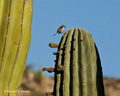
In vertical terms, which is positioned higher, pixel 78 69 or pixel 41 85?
pixel 78 69

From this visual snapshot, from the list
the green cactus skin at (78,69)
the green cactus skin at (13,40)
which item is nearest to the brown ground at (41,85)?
the green cactus skin at (13,40)

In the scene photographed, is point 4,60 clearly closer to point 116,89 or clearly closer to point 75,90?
point 75,90

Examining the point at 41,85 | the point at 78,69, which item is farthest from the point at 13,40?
the point at 41,85

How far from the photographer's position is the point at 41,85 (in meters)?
28.5

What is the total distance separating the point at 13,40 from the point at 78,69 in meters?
0.74

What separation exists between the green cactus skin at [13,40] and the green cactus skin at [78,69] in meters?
0.40

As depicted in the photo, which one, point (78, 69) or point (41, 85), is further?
point (41, 85)

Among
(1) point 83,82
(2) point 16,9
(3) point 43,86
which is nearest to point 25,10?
(2) point 16,9

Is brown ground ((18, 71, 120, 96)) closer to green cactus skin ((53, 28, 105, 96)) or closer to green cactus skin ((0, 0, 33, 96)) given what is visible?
green cactus skin ((0, 0, 33, 96))

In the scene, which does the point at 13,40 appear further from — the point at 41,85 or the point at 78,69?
the point at 41,85

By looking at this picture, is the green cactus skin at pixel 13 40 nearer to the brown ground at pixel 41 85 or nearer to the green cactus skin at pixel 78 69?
the green cactus skin at pixel 78 69

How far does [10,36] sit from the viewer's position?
3916mm

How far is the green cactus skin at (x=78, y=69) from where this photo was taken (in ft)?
12.6

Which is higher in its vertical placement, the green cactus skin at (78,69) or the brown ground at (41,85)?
the green cactus skin at (78,69)
